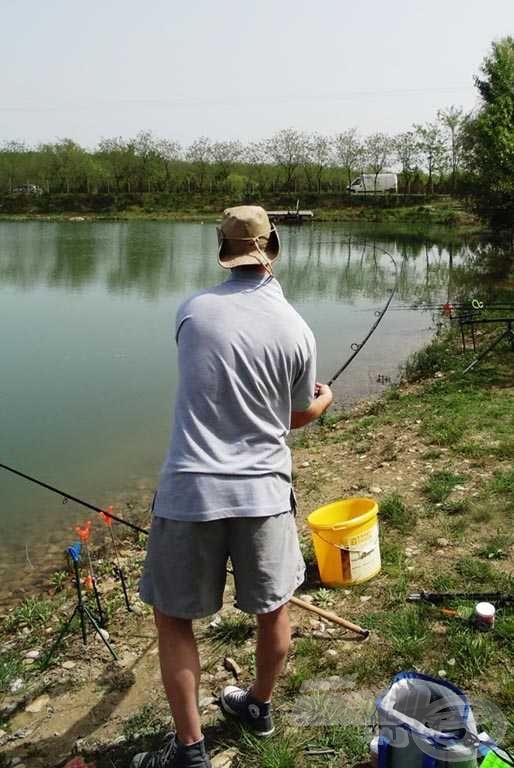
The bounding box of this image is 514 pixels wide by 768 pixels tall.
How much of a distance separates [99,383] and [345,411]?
3.40m

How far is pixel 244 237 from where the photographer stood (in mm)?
2092

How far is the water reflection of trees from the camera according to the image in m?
18.3

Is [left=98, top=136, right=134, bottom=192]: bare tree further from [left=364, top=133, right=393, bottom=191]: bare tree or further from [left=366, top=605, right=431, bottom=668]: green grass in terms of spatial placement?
[left=366, top=605, right=431, bottom=668]: green grass

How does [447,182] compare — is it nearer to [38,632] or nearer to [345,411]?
[345,411]

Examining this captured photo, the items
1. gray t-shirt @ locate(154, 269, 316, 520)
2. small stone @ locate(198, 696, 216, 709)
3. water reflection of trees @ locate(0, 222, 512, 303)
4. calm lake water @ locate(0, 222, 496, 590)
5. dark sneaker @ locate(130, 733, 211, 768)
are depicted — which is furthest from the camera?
water reflection of trees @ locate(0, 222, 512, 303)

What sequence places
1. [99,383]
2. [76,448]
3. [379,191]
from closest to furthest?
[76,448]
[99,383]
[379,191]

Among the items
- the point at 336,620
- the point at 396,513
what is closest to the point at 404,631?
the point at 336,620

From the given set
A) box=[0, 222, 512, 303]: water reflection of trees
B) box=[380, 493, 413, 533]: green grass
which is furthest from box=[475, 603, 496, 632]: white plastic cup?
box=[0, 222, 512, 303]: water reflection of trees

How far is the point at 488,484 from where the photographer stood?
4.46 metres

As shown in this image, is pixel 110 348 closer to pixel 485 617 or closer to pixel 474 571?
pixel 474 571

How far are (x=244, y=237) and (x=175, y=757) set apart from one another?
62.9 inches

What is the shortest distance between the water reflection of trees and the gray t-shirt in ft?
48.7

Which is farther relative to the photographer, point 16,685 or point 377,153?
point 377,153

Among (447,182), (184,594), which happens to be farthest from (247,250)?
(447,182)
